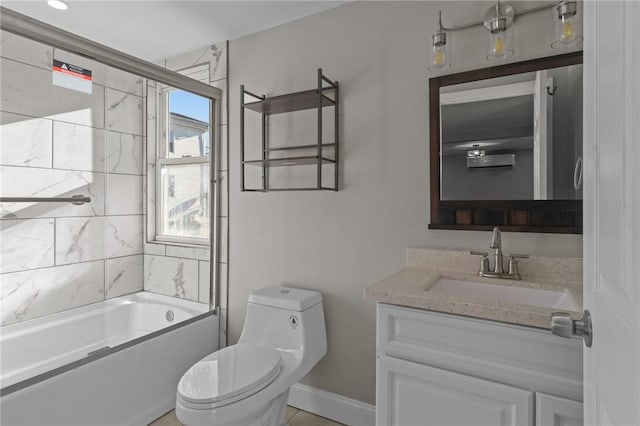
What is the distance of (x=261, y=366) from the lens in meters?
1.59

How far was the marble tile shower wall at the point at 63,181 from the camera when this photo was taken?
161cm

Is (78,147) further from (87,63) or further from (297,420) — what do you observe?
(297,420)

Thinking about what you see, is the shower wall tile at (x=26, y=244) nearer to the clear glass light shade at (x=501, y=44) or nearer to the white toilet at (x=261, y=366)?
the white toilet at (x=261, y=366)

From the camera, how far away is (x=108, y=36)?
2.30 meters

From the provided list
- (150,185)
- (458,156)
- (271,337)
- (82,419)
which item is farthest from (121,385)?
(458,156)

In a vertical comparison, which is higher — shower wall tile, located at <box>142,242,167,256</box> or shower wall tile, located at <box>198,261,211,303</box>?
shower wall tile, located at <box>142,242,167,256</box>

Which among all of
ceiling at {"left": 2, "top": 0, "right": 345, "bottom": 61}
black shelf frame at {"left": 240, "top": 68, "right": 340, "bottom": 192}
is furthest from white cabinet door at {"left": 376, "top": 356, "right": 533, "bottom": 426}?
ceiling at {"left": 2, "top": 0, "right": 345, "bottom": 61}

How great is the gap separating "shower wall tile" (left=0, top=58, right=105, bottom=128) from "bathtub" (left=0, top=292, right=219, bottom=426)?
999 millimetres

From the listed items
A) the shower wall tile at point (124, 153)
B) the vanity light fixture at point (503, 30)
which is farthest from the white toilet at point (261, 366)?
the vanity light fixture at point (503, 30)

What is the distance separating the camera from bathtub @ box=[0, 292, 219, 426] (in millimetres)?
1514

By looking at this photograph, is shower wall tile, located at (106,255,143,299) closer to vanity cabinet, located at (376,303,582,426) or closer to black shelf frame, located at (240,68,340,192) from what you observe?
black shelf frame, located at (240,68,340,192)

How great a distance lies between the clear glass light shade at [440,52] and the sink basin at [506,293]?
0.99 metres

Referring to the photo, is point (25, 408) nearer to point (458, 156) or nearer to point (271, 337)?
point (271, 337)

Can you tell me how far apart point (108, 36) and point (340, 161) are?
1.74m
